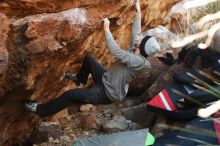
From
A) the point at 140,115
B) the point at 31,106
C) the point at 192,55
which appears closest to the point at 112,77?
the point at 31,106

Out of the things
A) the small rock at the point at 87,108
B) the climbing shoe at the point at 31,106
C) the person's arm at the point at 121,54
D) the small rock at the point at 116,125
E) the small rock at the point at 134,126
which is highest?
the person's arm at the point at 121,54

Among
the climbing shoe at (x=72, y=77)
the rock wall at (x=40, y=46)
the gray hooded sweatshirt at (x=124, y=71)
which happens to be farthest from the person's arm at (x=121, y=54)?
the climbing shoe at (x=72, y=77)

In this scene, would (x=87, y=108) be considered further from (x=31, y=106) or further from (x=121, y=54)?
(x=121, y=54)

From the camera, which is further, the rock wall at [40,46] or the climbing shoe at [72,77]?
the climbing shoe at [72,77]

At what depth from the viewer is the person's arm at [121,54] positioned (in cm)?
616

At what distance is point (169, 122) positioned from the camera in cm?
755

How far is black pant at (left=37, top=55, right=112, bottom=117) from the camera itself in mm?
6574

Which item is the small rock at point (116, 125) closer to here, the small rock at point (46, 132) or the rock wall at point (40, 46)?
the small rock at point (46, 132)

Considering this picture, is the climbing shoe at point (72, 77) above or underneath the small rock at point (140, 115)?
above

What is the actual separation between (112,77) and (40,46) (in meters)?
1.14

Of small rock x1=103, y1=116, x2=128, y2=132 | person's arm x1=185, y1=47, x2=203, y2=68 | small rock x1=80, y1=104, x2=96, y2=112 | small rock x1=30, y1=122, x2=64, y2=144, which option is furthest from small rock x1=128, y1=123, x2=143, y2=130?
person's arm x1=185, y1=47, x2=203, y2=68

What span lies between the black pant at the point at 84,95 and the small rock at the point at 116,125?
4.39 feet

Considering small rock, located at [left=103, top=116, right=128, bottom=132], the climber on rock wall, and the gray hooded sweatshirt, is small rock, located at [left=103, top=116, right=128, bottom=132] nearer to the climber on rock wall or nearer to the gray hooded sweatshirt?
the climber on rock wall

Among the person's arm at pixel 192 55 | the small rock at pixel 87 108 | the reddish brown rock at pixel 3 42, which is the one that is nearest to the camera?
the reddish brown rock at pixel 3 42
